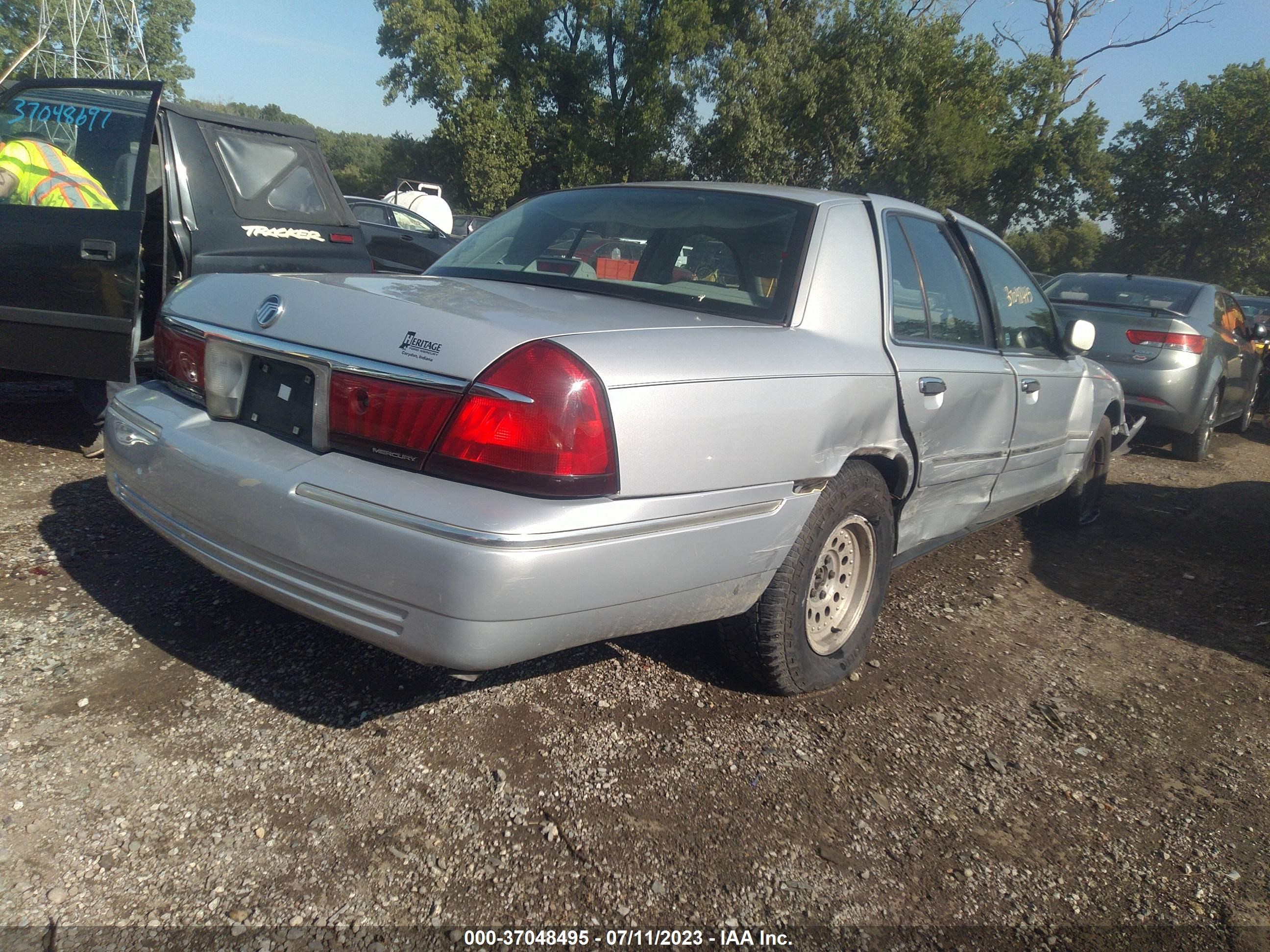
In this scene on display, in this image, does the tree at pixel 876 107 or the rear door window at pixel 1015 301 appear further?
the tree at pixel 876 107

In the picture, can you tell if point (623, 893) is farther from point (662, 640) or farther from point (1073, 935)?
point (662, 640)

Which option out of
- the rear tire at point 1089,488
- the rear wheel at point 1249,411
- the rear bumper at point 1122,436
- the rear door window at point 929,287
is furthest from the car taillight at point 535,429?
the rear wheel at point 1249,411

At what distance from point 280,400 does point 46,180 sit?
307 centimetres

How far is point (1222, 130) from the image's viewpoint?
112 ft

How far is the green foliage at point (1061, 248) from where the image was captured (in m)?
41.1

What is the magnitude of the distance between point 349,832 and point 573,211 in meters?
2.14

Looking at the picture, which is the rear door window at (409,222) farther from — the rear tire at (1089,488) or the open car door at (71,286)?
the rear tire at (1089,488)

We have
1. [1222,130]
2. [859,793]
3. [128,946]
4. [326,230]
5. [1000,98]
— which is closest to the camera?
[128,946]

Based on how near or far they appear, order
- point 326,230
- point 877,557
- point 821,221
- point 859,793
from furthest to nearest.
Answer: point 326,230 → point 877,557 → point 821,221 → point 859,793

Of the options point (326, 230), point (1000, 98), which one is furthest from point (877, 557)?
point (1000, 98)

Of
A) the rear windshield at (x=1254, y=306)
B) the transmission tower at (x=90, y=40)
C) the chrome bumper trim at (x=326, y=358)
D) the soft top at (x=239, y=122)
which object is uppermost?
the transmission tower at (x=90, y=40)

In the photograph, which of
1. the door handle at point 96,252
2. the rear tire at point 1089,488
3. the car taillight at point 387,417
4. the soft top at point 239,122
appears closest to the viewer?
the car taillight at point 387,417

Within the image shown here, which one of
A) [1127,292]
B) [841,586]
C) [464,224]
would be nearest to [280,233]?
[841,586]

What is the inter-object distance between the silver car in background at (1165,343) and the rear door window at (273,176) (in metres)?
5.71
